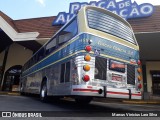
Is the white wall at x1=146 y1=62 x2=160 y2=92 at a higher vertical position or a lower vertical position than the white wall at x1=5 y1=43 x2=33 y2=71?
lower

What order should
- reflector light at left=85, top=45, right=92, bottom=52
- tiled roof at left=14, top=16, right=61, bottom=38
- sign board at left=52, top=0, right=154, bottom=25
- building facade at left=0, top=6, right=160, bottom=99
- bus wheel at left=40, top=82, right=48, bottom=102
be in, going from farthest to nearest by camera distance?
tiled roof at left=14, top=16, right=61, bottom=38, sign board at left=52, top=0, right=154, bottom=25, building facade at left=0, top=6, right=160, bottom=99, bus wheel at left=40, top=82, right=48, bottom=102, reflector light at left=85, top=45, right=92, bottom=52

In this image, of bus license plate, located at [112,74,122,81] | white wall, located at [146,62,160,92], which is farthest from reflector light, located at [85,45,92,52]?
white wall, located at [146,62,160,92]

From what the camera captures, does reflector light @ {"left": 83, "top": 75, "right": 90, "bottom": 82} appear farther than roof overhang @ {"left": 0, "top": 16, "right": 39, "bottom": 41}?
No

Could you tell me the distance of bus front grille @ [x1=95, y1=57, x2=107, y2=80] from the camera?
6.18 meters

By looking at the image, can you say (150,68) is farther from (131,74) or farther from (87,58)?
(87,58)

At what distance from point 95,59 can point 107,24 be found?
161 cm

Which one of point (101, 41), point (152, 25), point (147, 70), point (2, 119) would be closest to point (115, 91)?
point (101, 41)

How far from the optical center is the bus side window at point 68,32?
680 cm

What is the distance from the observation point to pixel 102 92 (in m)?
5.96

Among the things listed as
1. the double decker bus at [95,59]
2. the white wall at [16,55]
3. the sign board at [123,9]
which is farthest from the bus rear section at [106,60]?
the white wall at [16,55]

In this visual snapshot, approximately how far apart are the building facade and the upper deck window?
6648 millimetres

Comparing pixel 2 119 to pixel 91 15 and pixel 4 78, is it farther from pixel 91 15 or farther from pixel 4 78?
pixel 4 78

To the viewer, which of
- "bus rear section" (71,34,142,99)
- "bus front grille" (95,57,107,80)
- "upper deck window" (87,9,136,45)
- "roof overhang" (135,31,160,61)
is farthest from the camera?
"roof overhang" (135,31,160,61)

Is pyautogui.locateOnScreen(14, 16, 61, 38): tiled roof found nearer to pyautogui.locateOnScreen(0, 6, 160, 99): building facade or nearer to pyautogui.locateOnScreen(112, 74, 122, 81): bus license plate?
pyautogui.locateOnScreen(0, 6, 160, 99): building facade
